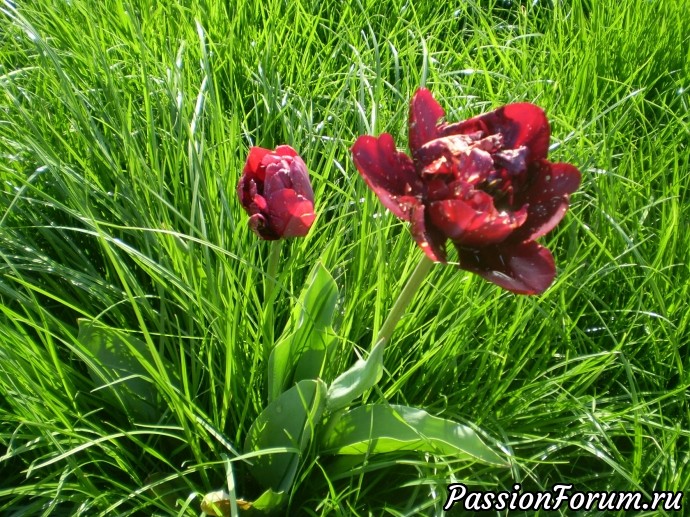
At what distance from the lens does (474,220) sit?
569 millimetres

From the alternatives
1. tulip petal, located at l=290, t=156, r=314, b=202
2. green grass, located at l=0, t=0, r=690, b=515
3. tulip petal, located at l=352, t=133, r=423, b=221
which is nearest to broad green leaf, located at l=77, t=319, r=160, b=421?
green grass, located at l=0, t=0, r=690, b=515

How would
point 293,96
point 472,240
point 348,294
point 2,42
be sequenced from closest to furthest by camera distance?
1. point 472,240
2. point 348,294
3. point 293,96
4. point 2,42

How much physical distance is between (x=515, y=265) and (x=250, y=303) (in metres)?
0.38

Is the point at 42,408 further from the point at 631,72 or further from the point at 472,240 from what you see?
the point at 631,72

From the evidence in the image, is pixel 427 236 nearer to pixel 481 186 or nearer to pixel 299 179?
pixel 481 186

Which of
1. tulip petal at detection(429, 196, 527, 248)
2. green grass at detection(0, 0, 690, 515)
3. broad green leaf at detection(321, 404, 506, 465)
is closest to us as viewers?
tulip petal at detection(429, 196, 527, 248)

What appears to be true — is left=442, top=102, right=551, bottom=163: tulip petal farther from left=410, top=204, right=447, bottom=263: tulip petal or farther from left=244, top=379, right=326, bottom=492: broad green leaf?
left=244, top=379, right=326, bottom=492: broad green leaf

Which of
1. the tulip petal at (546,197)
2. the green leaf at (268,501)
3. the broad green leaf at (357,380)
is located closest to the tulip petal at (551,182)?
the tulip petal at (546,197)

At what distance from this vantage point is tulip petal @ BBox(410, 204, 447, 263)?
0.57m

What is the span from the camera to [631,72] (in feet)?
4.65

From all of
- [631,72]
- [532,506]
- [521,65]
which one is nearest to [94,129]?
[532,506]

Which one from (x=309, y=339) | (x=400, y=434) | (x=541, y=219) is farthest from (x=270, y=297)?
(x=541, y=219)

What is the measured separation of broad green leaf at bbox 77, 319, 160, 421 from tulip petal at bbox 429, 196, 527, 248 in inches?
15.9

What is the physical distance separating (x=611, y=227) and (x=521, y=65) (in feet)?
1.56
